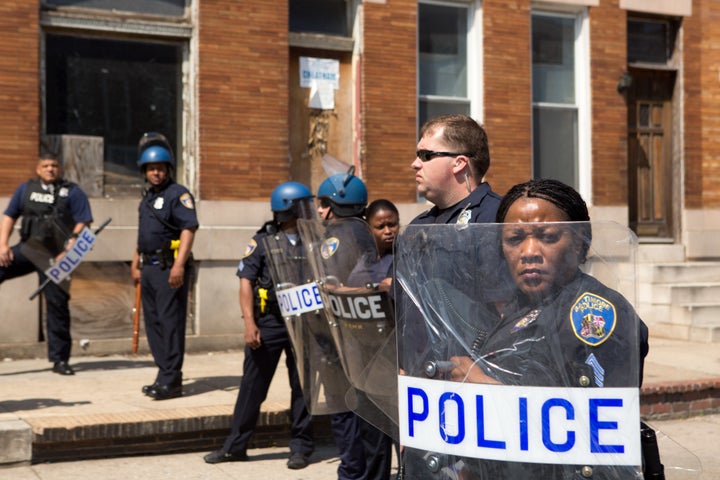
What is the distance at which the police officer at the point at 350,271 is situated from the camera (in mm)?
4922

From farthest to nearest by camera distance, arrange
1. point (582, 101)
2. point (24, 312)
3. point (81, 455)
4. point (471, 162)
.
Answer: point (582, 101) < point (24, 312) < point (81, 455) < point (471, 162)

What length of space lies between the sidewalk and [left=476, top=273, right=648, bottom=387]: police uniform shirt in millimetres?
4631

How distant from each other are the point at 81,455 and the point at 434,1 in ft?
26.5

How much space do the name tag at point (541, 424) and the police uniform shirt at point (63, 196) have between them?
280 inches

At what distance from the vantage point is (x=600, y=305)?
2.33 meters

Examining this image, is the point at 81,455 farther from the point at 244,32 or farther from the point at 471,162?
the point at 244,32

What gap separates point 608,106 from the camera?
13.4 metres

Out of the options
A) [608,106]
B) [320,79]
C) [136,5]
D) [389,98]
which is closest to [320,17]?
[320,79]

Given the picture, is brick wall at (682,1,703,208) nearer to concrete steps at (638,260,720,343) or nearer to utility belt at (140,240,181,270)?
concrete steps at (638,260,720,343)

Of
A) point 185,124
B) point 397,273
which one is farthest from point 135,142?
point 397,273

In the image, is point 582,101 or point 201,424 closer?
point 201,424

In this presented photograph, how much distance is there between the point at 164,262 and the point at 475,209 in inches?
184

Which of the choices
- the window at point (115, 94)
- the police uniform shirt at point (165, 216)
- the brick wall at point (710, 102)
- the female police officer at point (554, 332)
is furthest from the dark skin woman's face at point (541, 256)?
the brick wall at point (710, 102)

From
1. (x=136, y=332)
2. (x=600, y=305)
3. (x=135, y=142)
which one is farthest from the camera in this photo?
(x=135, y=142)
